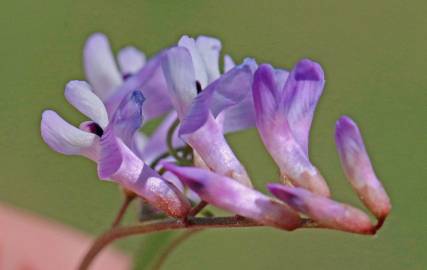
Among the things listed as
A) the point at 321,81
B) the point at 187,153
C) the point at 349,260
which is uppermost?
the point at 321,81

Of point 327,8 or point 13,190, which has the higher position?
point 327,8

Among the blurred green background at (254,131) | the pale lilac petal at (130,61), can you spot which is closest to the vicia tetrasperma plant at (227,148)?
the pale lilac petal at (130,61)

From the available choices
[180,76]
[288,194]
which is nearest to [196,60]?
[180,76]

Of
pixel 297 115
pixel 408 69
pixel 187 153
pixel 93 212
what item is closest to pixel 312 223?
pixel 297 115

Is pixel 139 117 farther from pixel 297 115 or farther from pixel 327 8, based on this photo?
pixel 327 8

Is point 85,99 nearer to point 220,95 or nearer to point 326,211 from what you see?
point 220,95

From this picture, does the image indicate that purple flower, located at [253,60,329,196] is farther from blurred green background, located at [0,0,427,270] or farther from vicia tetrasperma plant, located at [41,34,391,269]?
blurred green background, located at [0,0,427,270]
